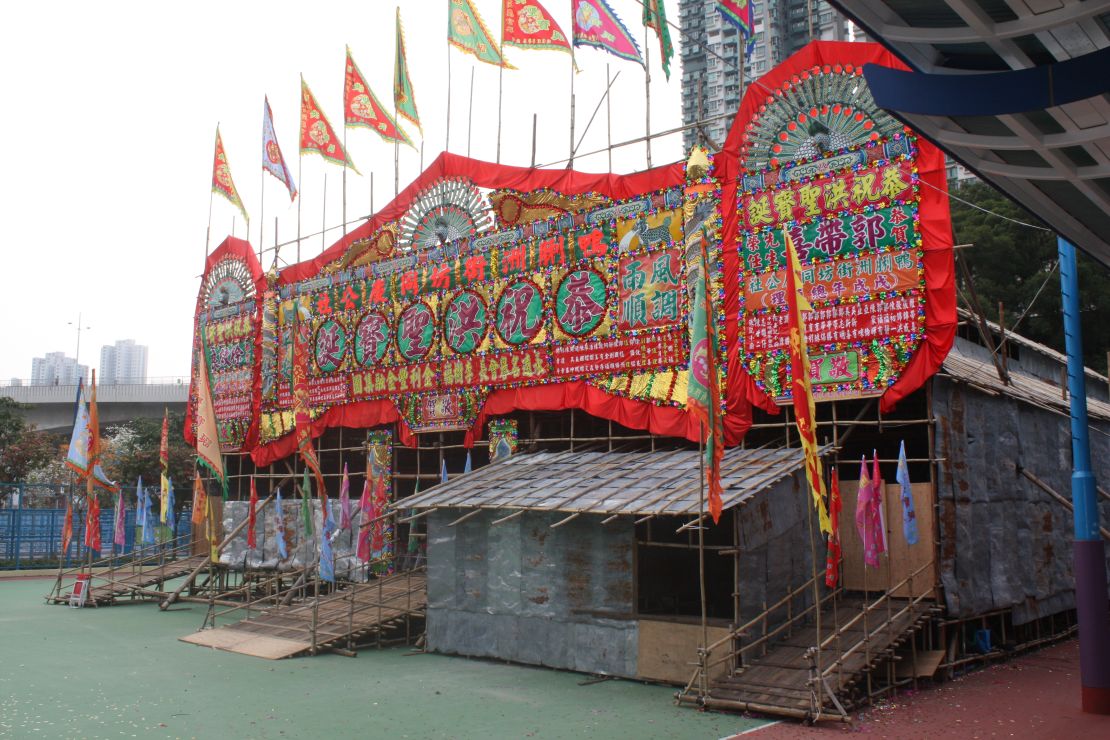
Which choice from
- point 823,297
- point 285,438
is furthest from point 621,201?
point 285,438

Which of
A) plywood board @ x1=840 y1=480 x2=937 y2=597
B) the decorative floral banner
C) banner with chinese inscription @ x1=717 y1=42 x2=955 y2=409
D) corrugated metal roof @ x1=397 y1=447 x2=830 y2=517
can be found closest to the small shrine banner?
the decorative floral banner

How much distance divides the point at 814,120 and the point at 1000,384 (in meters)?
5.21

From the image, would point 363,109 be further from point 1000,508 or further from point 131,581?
point 1000,508

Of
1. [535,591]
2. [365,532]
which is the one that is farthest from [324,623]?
[535,591]

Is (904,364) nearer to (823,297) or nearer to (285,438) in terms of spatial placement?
(823,297)

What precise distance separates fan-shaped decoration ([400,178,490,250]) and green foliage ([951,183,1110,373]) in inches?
710

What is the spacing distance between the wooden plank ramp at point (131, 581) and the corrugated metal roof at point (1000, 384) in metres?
18.2

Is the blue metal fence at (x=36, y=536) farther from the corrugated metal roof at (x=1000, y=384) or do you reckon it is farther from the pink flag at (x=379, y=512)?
the corrugated metal roof at (x=1000, y=384)

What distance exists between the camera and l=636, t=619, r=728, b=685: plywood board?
12.9 metres

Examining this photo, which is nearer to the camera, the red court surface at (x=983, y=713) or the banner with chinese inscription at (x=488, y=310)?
the red court surface at (x=983, y=713)

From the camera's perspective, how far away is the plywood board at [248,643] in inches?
626

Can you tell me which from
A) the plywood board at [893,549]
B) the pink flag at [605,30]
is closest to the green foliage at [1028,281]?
the pink flag at [605,30]

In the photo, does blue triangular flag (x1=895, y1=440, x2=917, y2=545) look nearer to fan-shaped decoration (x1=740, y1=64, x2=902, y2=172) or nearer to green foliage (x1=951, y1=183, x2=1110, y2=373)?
fan-shaped decoration (x1=740, y1=64, x2=902, y2=172)

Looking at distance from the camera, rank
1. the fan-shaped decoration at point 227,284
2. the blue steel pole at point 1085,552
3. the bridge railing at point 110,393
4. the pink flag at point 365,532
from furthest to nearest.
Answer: the bridge railing at point 110,393
the fan-shaped decoration at point 227,284
the pink flag at point 365,532
the blue steel pole at point 1085,552
